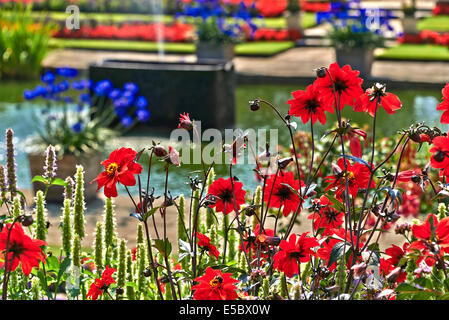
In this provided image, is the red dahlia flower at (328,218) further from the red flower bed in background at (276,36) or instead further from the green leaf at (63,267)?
the red flower bed in background at (276,36)

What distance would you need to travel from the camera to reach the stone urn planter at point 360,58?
520 inches

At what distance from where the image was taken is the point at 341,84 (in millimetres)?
2299

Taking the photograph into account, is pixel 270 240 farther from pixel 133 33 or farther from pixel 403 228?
pixel 133 33

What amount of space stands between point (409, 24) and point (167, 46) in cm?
602

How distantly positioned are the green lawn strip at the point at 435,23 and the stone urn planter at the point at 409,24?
76.0 inches

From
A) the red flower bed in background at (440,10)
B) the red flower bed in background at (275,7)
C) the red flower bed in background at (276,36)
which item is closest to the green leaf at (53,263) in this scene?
the red flower bed in background at (276,36)

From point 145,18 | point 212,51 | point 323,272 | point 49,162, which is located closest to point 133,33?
point 212,51

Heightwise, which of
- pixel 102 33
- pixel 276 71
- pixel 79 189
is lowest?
pixel 79 189

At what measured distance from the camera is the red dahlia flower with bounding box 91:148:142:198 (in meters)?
2.20

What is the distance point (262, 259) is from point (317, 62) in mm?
12635

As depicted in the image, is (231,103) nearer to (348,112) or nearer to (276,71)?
(348,112)

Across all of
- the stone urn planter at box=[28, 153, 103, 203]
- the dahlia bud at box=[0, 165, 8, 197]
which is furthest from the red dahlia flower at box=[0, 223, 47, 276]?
the stone urn planter at box=[28, 153, 103, 203]

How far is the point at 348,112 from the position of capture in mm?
8602
